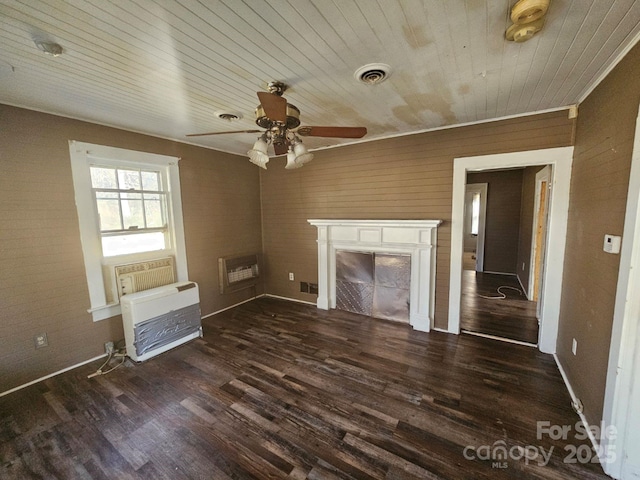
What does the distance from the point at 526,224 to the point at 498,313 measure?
2.44m

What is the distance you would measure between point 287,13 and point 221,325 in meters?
3.55

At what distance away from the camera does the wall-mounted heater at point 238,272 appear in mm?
4012

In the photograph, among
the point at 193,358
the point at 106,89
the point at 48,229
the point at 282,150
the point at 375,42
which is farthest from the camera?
the point at 193,358

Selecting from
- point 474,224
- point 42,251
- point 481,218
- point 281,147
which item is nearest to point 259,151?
point 281,147

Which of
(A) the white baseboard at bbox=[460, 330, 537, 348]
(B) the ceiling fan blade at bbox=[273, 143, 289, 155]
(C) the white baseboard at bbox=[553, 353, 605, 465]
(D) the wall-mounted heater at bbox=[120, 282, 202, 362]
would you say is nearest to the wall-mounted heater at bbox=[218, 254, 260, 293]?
(D) the wall-mounted heater at bbox=[120, 282, 202, 362]

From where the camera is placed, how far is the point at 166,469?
1573mm

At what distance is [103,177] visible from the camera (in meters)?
2.82

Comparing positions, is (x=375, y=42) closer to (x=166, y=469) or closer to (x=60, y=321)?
(x=166, y=469)

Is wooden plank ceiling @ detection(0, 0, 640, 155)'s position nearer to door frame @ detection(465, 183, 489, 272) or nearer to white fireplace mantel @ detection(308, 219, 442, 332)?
white fireplace mantel @ detection(308, 219, 442, 332)

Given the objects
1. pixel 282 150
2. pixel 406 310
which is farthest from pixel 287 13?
pixel 406 310

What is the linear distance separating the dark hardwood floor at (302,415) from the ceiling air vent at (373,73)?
257 centimetres

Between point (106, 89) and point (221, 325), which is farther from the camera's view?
point (221, 325)

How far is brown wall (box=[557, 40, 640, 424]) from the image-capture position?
1.55 m

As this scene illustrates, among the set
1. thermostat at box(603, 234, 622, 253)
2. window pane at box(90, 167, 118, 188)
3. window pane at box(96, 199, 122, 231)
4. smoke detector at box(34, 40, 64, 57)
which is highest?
smoke detector at box(34, 40, 64, 57)
